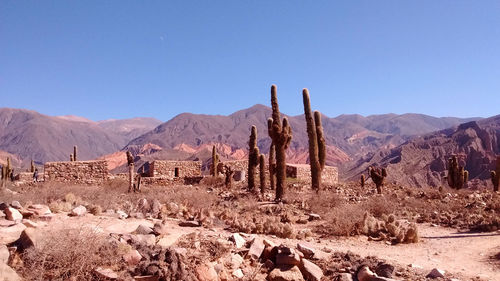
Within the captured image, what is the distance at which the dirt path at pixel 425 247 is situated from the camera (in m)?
7.04

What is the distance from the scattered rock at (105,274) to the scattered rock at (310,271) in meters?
3.17

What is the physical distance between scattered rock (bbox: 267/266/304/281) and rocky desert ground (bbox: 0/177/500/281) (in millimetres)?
→ 17

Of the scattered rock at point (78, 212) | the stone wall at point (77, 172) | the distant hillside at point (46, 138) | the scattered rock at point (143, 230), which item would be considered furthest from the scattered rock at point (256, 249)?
the distant hillside at point (46, 138)

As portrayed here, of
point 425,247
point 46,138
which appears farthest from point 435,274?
point 46,138

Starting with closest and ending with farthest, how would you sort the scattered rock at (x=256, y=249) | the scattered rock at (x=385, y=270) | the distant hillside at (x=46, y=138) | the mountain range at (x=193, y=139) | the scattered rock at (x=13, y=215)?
the scattered rock at (x=385, y=270)
the scattered rock at (x=256, y=249)
the scattered rock at (x=13, y=215)
the mountain range at (x=193, y=139)
the distant hillside at (x=46, y=138)

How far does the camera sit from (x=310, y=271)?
636 cm

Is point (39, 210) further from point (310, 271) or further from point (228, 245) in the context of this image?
point (310, 271)

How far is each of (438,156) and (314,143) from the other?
192ft

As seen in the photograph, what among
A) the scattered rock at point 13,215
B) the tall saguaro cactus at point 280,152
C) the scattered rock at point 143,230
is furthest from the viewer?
the tall saguaro cactus at point 280,152

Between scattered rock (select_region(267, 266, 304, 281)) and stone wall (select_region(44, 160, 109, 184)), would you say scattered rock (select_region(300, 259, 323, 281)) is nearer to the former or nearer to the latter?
scattered rock (select_region(267, 266, 304, 281))

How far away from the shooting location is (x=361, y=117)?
17088 centimetres

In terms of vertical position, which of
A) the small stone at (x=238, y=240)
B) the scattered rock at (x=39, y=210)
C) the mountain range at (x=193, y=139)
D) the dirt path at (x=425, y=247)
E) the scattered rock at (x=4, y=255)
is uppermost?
the mountain range at (x=193, y=139)

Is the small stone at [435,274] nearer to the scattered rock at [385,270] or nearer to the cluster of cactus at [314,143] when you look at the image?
the scattered rock at [385,270]

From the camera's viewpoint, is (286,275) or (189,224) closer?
(286,275)
